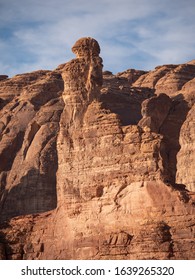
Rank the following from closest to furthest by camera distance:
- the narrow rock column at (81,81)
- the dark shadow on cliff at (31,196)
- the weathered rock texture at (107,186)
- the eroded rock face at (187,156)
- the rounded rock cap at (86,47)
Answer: the weathered rock texture at (107,186), the narrow rock column at (81,81), the rounded rock cap at (86,47), the eroded rock face at (187,156), the dark shadow on cliff at (31,196)

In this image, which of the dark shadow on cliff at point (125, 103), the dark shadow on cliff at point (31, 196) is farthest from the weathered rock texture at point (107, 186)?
the dark shadow on cliff at point (31, 196)

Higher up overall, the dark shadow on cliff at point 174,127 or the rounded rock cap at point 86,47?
the rounded rock cap at point 86,47

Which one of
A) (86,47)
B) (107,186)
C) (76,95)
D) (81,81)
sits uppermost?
(86,47)

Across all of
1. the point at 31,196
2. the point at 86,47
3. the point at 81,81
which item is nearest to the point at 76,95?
the point at 81,81

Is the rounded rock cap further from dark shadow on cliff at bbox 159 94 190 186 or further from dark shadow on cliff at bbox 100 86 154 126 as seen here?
dark shadow on cliff at bbox 100 86 154 126

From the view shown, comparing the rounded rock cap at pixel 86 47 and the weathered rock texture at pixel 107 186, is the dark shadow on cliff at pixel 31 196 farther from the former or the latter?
the rounded rock cap at pixel 86 47

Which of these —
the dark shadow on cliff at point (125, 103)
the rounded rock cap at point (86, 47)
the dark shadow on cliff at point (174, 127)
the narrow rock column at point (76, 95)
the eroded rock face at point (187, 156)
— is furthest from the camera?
the dark shadow on cliff at point (125, 103)

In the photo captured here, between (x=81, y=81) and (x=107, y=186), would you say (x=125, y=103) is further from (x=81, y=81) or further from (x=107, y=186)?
(x=107, y=186)

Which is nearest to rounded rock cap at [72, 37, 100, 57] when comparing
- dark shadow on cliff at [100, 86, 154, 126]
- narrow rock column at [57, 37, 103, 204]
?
A: narrow rock column at [57, 37, 103, 204]

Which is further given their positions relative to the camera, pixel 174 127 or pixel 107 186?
pixel 174 127

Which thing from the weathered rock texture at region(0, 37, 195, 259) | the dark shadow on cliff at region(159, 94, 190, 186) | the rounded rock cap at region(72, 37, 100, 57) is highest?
the rounded rock cap at region(72, 37, 100, 57)

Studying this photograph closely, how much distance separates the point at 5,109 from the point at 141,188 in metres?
28.5

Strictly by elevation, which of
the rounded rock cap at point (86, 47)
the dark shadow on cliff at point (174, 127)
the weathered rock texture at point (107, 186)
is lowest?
the weathered rock texture at point (107, 186)
